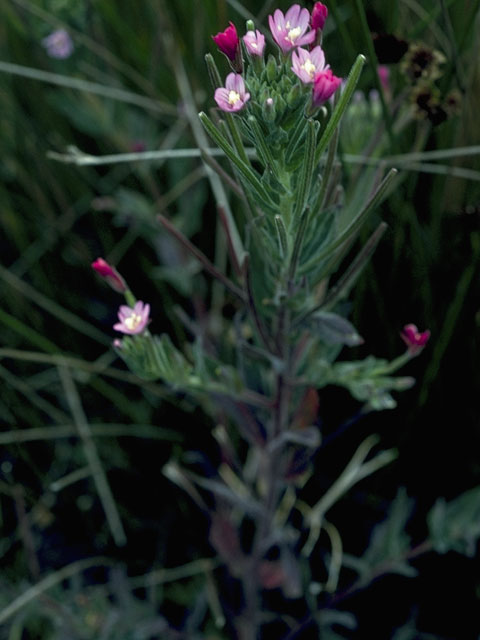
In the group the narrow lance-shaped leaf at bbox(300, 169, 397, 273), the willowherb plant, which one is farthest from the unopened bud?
the narrow lance-shaped leaf at bbox(300, 169, 397, 273)

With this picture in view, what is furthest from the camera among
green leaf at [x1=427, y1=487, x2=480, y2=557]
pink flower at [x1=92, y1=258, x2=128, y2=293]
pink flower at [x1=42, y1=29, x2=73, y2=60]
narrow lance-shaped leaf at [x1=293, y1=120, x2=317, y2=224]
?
pink flower at [x1=42, y1=29, x2=73, y2=60]

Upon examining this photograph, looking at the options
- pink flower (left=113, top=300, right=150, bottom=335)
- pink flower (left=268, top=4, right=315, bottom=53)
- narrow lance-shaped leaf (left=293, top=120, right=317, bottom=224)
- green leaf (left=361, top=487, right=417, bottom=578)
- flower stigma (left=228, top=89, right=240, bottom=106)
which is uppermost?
pink flower (left=268, top=4, right=315, bottom=53)

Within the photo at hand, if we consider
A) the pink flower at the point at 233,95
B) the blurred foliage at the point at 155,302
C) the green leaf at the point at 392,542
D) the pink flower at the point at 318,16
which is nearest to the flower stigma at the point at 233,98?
the pink flower at the point at 233,95

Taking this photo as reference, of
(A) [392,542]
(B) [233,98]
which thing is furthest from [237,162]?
(A) [392,542]

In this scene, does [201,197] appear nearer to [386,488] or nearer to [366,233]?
[366,233]

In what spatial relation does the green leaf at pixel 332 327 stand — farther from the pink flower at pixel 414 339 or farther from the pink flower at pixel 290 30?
the pink flower at pixel 290 30

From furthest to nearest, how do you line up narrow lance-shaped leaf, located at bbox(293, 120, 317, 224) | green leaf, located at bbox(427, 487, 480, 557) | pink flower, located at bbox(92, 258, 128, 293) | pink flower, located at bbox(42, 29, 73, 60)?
pink flower, located at bbox(42, 29, 73, 60), green leaf, located at bbox(427, 487, 480, 557), pink flower, located at bbox(92, 258, 128, 293), narrow lance-shaped leaf, located at bbox(293, 120, 317, 224)

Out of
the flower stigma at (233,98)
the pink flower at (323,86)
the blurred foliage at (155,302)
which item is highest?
the flower stigma at (233,98)

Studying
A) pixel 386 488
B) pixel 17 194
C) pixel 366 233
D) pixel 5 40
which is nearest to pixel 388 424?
pixel 386 488

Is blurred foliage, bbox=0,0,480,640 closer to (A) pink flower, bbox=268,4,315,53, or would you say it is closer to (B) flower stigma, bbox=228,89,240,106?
(A) pink flower, bbox=268,4,315,53
